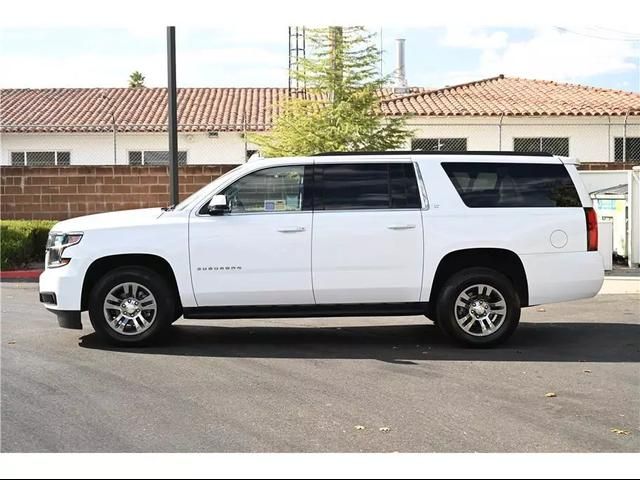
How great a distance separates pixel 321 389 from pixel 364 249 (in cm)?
198

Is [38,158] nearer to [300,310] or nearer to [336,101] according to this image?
[336,101]

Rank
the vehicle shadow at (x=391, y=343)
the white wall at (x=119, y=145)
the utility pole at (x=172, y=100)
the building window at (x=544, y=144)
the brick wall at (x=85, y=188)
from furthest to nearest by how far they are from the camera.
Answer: the white wall at (x=119, y=145) < the building window at (x=544, y=144) < the brick wall at (x=85, y=188) < the utility pole at (x=172, y=100) < the vehicle shadow at (x=391, y=343)

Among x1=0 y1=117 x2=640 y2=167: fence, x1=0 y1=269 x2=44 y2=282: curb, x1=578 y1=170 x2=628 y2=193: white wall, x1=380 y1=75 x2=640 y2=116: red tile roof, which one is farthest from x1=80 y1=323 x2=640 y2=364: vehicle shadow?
x1=0 y1=117 x2=640 y2=167: fence

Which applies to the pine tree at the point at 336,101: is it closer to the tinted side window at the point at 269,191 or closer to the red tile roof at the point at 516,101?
the red tile roof at the point at 516,101

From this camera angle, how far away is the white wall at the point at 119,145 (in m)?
25.5

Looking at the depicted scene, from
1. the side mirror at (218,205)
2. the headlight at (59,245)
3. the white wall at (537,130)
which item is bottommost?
the headlight at (59,245)

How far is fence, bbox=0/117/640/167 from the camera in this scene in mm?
23844

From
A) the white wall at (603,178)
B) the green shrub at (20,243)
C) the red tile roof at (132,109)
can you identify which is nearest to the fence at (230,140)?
the red tile roof at (132,109)

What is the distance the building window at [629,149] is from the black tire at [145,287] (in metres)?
18.2

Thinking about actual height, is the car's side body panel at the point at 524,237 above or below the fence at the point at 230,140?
below

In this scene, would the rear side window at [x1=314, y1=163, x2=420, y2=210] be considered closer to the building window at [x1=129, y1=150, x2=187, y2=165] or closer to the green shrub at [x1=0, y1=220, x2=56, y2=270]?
the green shrub at [x1=0, y1=220, x2=56, y2=270]

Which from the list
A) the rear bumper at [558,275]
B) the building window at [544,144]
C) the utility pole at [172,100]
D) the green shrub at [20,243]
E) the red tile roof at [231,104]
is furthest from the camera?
the red tile roof at [231,104]

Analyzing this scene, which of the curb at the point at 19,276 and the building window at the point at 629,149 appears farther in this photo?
the building window at the point at 629,149

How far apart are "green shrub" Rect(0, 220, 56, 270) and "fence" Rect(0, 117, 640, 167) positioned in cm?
811
